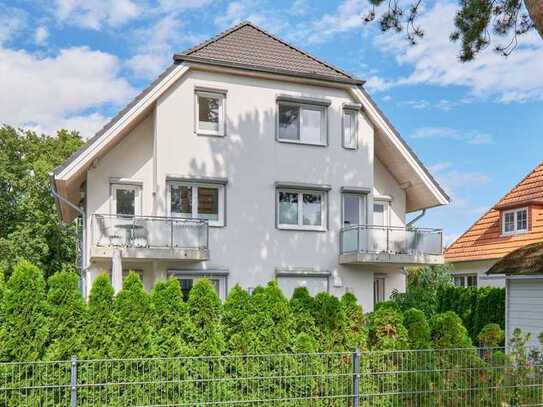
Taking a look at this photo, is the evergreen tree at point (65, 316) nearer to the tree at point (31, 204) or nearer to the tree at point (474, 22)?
the tree at point (474, 22)

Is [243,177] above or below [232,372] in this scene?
above

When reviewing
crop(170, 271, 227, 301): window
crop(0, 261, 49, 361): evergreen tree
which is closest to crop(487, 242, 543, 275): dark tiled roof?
crop(170, 271, 227, 301): window

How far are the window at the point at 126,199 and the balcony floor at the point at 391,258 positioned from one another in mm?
6389

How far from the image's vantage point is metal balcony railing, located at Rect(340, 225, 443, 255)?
19281 millimetres

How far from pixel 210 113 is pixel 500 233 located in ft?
40.5

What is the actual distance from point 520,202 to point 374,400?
55.2ft

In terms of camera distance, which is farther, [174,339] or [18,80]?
[18,80]

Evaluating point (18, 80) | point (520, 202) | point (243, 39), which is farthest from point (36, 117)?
point (520, 202)

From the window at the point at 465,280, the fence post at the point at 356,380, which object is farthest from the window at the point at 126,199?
the window at the point at 465,280

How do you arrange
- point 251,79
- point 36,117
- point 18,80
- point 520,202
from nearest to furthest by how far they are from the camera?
point 251,79 < point 520,202 < point 18,80 < point 36,117

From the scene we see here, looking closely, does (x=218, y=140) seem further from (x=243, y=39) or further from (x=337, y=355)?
(x=337, y=355)

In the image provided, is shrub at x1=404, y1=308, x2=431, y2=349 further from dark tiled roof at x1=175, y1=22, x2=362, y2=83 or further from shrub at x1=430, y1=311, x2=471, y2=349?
dark tiled roof at x1=175, y1=22, x2=362, y2=83

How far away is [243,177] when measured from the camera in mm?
18672

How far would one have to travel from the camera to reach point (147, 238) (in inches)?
672
